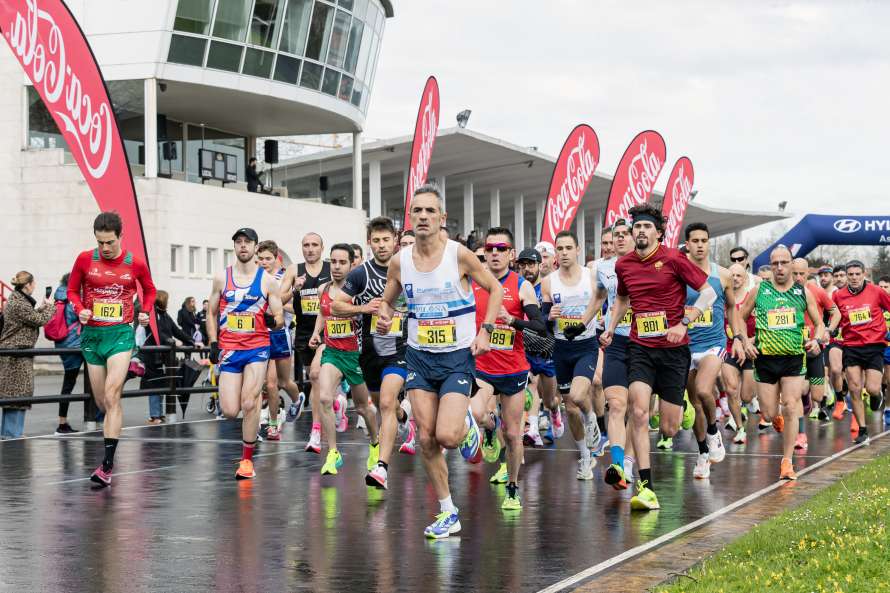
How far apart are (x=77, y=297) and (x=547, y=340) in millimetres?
4025

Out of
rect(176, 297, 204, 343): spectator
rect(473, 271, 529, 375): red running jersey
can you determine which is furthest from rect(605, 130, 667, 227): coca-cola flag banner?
rect(473, 271, 529, 375): red running jersey

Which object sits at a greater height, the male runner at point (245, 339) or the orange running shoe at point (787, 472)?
the male runner at point (245, 339)

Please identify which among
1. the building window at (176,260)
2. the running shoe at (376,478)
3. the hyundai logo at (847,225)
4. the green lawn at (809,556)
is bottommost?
the green lawn at (809,556)

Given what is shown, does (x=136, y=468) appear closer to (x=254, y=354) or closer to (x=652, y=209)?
(x=254, y=354)

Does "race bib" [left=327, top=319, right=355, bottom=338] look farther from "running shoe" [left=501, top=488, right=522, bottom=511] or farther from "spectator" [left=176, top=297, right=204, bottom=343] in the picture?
"spectator" [left=176, top=297, right=204, bottom=343]

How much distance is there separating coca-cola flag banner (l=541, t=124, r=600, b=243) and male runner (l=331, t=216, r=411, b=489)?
11.8 m

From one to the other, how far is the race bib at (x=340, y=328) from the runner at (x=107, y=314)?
182 cm

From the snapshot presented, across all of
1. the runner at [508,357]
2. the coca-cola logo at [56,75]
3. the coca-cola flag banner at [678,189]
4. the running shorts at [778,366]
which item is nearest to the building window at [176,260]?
the coca-cola flag banner at [678,189]

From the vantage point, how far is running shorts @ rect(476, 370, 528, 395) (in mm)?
9930

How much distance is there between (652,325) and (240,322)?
382 centimetres

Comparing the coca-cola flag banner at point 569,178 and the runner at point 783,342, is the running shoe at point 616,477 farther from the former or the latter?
the coca-cola flag banner at point 569,178

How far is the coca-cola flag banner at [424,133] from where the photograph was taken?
20.6 metres

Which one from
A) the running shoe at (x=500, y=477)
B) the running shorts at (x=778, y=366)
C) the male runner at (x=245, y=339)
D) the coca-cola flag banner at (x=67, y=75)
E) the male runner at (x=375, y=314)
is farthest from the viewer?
the coca-cola flag banner at (x=67, y=75)

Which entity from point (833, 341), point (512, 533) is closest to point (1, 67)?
point (833, 341)
